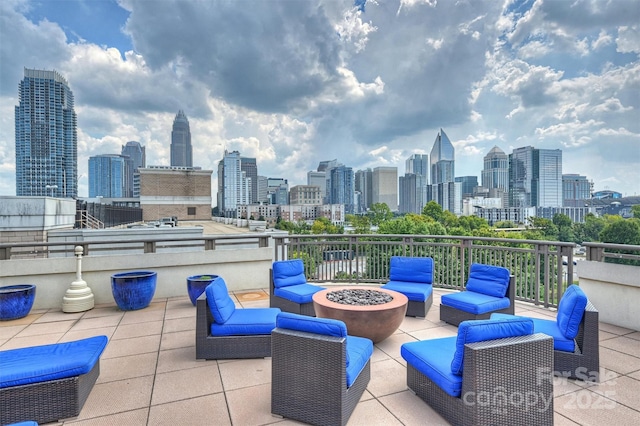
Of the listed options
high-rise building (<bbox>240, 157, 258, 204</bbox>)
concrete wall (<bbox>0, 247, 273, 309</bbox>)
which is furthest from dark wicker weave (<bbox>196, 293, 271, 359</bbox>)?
high-rise building (<bbox>240, 157, 258, 204</bbox>)

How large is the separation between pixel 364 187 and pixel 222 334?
131901 mm

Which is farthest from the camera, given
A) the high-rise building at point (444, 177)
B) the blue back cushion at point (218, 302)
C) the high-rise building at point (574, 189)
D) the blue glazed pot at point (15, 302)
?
the high-rise building at point (444, 177)

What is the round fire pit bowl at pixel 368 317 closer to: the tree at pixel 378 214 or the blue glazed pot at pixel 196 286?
the blue glazed pot at pixel 196 286

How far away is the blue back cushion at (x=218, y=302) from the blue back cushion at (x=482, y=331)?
7.61 ft

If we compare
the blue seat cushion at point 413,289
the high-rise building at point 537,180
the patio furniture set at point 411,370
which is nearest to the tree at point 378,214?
the blue seat cushion at point 413,289

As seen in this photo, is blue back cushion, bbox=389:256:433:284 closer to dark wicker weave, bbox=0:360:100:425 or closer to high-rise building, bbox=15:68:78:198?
dark wicker weave, bbox=0:360:100:425

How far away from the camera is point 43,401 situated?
2312 mm

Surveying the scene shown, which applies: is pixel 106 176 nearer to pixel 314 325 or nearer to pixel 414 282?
pixel 414 282

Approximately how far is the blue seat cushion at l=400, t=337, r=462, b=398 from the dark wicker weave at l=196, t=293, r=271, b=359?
5.04 ft

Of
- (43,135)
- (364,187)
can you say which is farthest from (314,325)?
(364,187)

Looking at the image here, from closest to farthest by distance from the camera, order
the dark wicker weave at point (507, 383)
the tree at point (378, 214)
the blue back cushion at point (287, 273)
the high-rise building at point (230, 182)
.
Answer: the dark wicker weave at point (507, 383) < the blue back cushion at point (287, 273) < the tree at point (378, 214) < the high-rise building at point (230, 182)

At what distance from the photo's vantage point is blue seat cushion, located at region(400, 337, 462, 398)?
219 cm

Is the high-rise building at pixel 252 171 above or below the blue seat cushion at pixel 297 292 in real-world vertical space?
above

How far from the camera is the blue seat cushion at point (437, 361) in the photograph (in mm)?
2188
